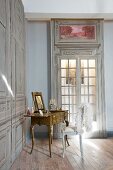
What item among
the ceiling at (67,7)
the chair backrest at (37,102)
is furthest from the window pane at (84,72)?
the chair backrest at (37,102)

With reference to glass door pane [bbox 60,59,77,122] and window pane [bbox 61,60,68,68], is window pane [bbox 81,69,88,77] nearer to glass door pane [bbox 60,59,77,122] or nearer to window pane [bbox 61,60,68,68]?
glass door pane [bbox 60,59,77,122]

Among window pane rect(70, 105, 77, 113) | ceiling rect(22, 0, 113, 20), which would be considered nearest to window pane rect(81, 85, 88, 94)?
window pane rect(70, 105, 77, 113)

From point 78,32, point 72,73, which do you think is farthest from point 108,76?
point 78,32

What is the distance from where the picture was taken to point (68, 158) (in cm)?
500

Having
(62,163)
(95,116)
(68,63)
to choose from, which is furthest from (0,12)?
(95,116)

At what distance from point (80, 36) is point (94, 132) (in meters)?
2.79

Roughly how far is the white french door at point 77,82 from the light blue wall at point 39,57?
44 centimetres

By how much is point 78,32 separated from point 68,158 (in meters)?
3.92

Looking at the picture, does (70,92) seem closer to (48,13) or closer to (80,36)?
(80,36)

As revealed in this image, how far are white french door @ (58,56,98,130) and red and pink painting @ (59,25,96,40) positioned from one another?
1.98 feet

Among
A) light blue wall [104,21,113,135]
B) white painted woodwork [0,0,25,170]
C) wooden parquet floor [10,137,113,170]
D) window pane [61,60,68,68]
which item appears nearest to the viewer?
white painted woodwork [0,0,25,170]

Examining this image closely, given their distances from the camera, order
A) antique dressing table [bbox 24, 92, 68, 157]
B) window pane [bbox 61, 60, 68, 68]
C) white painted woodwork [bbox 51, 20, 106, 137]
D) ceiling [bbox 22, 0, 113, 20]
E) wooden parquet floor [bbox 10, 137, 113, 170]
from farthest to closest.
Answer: window pane [bbox 61, 60, 68, 68]
white painted woodwork [bbox 51, 20, 106, 137]
ceiling [bbox 22, 0, 113, 20]
antique dressing table [bbox 24, 92, 68, 157]
wooden parquet floor [bbox 10, 137, 113, 170]

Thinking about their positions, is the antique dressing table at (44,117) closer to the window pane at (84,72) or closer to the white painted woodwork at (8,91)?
the white painted woodwork at (8,91)

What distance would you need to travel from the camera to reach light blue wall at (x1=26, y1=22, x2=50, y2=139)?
7641mm
